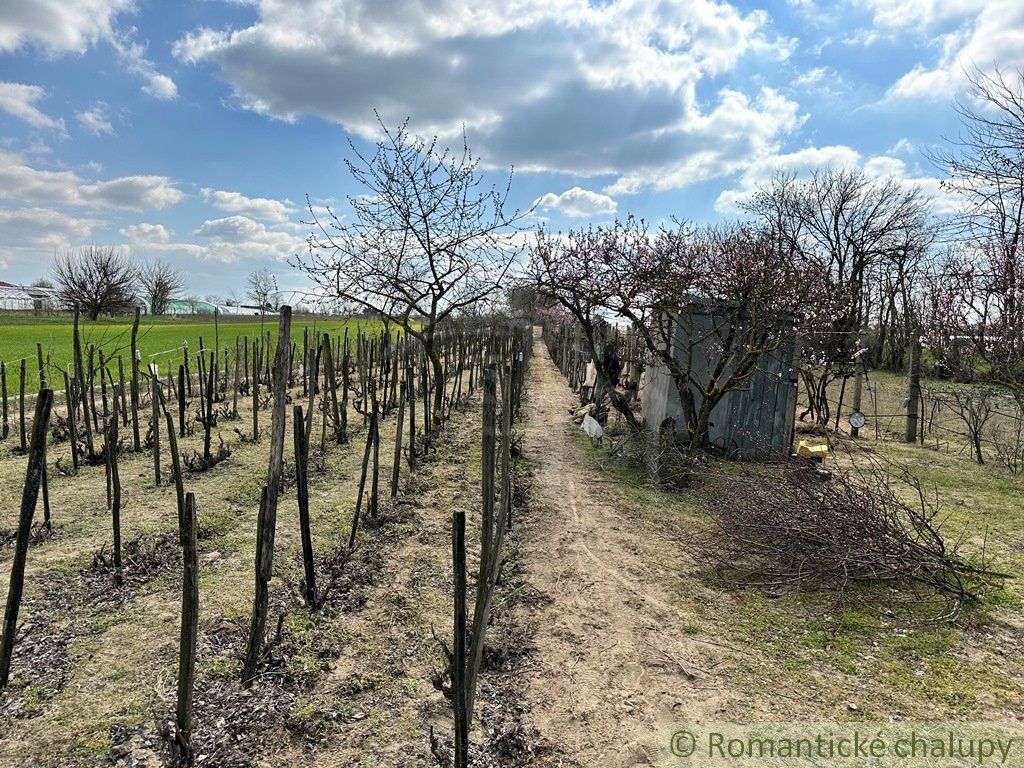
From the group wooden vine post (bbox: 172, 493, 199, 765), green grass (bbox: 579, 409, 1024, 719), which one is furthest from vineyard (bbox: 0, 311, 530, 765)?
green grass (bbox: 579, 409, 1024, 719)

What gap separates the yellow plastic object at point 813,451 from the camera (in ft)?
26.2

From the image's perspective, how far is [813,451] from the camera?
8.02 metres

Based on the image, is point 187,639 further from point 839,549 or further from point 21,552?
point 839,549

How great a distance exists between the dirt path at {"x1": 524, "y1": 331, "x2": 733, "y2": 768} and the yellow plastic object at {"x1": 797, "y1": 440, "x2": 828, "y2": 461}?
12.1 ft

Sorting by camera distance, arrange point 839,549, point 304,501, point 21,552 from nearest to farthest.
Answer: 1. point 21,552
2. point 304,501
3. point 839,549

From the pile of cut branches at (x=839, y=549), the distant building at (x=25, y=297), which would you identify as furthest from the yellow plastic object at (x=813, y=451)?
the distant building at (x=25, y=297)

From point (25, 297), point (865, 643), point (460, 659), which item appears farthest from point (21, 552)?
point (25, 297)

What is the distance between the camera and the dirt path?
8.76 ft

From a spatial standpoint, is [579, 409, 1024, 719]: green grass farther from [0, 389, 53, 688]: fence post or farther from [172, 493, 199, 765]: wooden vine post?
[0, 389, 53, 688]: fence post

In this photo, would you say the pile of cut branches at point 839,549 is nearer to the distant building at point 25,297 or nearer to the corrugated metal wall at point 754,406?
the corrugated metal wall at point 754,406

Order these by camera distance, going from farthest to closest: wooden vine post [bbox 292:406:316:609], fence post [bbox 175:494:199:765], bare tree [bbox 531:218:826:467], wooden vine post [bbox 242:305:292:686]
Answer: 1. bare tree [bbox 531:218:826:467]
2. wooden vine post [bbox 292:406:316:609]
3. wooden vine post [bbox 242:305:292:686]
4. fence post [bbox 175:494:199:765]

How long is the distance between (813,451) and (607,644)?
19.5 ft

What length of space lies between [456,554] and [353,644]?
1451 mm

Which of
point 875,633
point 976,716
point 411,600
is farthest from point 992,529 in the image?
point 411,600
